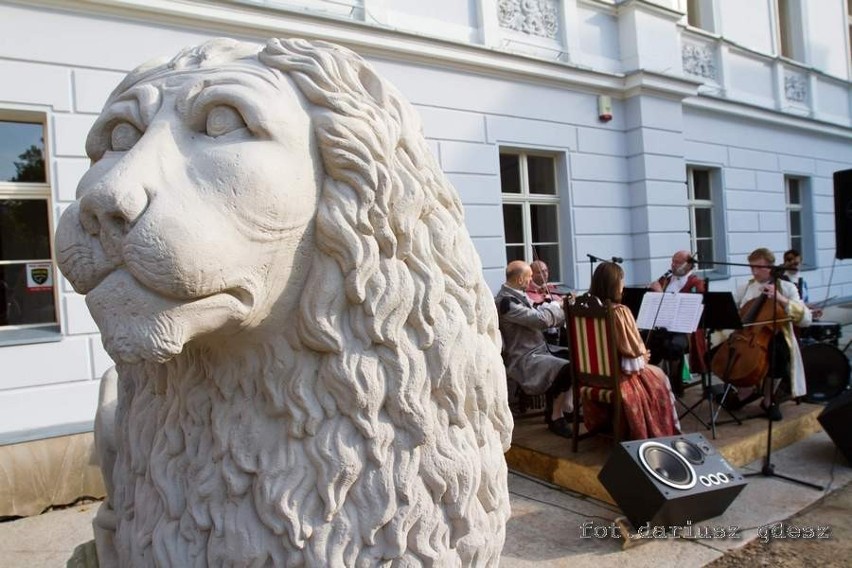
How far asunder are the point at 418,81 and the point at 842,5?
10651mm

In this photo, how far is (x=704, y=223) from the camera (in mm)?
8945

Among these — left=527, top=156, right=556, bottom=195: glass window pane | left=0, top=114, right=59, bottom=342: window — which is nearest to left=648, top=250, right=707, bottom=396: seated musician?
left=527, top=156, right=556, bottom=195: glass window pane

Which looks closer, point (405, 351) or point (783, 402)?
point (405, 351)

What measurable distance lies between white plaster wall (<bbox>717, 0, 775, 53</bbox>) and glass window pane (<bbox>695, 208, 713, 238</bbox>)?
9.12 feet

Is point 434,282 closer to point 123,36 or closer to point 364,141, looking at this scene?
point 364,141

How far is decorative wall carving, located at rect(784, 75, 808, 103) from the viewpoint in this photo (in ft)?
33.6

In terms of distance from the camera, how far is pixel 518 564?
277cm

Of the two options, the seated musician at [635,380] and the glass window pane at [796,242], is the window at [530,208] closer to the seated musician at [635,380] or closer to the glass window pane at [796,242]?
the seated musician at [635,380]

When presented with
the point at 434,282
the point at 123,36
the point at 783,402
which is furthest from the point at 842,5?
the point at 434,282

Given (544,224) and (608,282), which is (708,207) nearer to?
(544,224)

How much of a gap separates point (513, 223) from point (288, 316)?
602 centimetres

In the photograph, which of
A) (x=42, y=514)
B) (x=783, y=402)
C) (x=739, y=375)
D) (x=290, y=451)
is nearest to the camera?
(x=290, y=451)

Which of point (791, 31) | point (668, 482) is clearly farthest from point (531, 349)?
point (791, 31)

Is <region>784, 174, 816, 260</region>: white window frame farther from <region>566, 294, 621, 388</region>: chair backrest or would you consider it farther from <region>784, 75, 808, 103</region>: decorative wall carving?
<region>566, 294, 621, 388</region>: chair backrest
